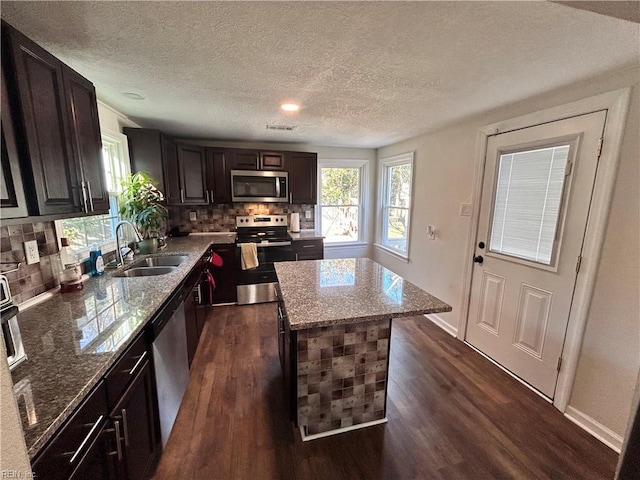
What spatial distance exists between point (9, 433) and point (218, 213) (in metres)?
3.67

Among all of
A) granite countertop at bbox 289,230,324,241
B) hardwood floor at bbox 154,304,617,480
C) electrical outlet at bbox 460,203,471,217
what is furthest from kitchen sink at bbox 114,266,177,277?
electrical outlet at bbox 460,203,471,217

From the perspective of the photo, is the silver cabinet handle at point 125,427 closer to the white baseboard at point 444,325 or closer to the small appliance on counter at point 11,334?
the small appliance on counter at point 11,334

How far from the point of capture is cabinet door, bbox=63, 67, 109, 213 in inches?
55.3

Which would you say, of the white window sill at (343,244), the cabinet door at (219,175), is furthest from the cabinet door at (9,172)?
the white window sill at (343,244)

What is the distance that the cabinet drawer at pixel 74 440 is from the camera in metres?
0.71

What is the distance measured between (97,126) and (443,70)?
212cm

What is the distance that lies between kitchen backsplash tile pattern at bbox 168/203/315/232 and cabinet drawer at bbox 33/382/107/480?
10.4 feet

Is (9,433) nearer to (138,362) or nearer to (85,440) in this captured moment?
(85,440)

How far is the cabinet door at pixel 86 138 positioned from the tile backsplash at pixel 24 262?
1.16 feet

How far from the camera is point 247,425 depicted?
5.70 feet

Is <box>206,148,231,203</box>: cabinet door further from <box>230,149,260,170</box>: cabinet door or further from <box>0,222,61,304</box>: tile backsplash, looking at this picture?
<box>0,222,61,304</box>: tile backsplash

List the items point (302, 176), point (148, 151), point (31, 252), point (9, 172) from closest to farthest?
point (9, 172)
point (31, 252)
point (148, 151)
point (302, 176)

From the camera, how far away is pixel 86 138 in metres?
1.51

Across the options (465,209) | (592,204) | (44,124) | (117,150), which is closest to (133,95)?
(117,150)
